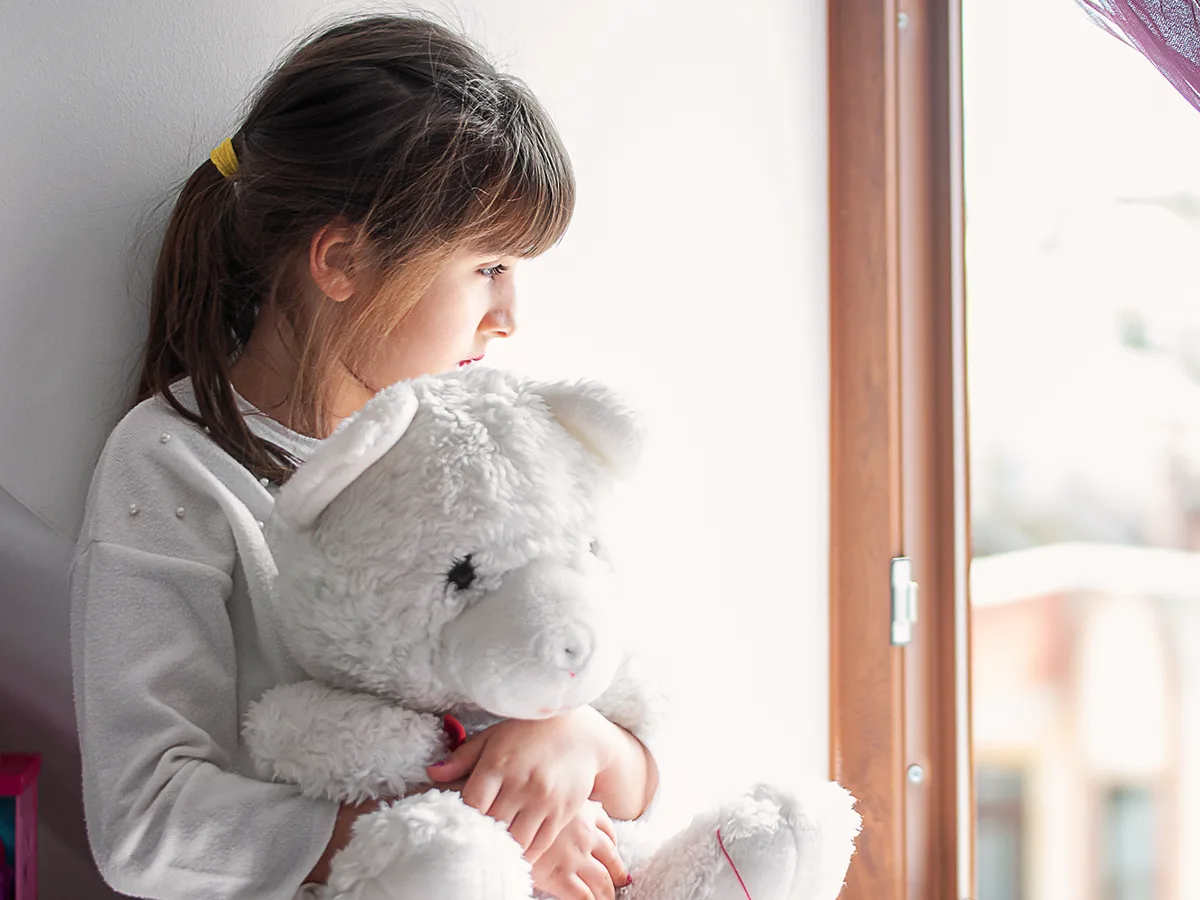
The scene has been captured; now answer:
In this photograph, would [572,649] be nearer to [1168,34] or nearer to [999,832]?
[1168,34]

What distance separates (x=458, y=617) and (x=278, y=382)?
0.44 meters

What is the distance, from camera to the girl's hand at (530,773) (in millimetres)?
810

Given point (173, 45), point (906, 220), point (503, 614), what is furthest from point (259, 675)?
point (906, 220)

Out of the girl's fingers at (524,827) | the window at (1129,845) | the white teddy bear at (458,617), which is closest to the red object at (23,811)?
the white teddy bear at (458,617)

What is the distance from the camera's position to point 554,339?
1.39 meters

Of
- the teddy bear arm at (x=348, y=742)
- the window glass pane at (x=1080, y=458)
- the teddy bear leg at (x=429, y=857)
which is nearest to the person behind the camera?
the teddy bear leg at (x=429, y=857)

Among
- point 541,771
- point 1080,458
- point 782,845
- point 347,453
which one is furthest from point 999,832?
point 347,453

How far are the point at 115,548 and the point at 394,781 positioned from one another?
1.15ft

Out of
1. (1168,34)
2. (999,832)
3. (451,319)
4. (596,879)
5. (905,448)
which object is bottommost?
(999,832)

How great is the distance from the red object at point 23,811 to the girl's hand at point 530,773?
0.39 metres

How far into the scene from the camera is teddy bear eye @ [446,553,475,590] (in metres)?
0.79

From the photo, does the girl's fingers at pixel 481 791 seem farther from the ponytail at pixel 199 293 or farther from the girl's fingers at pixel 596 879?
the ponytail at pixel 199 293

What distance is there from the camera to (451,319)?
3.50ft

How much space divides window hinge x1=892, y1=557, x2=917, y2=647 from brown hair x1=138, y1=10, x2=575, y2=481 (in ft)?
2.45
